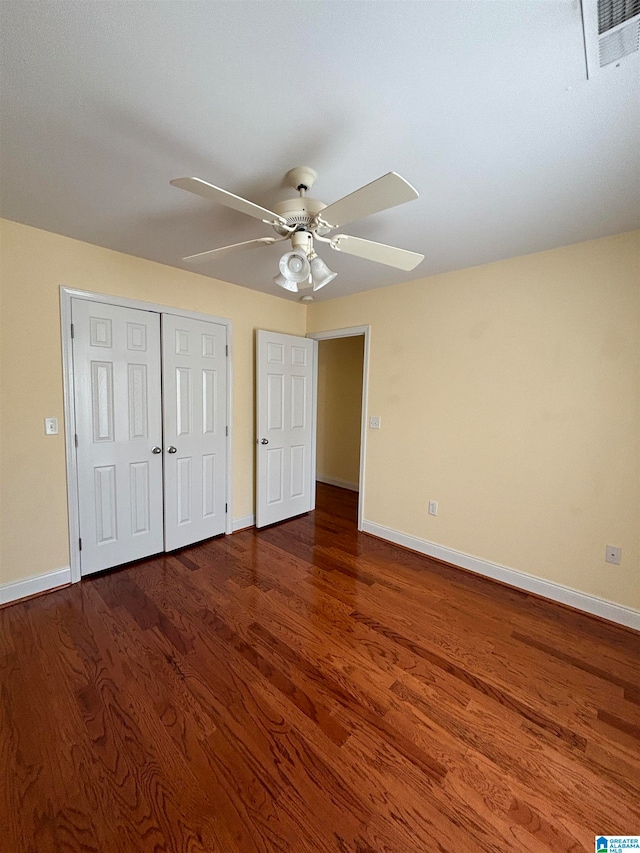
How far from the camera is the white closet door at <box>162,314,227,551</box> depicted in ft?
9.29

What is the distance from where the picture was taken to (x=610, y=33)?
96cm

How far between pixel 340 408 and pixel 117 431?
3.18 m

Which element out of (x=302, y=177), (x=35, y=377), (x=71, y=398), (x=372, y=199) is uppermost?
(x=302, y=177)

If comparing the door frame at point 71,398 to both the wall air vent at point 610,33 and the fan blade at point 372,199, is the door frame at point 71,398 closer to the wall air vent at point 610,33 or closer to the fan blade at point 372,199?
the fan blade at point 372,199

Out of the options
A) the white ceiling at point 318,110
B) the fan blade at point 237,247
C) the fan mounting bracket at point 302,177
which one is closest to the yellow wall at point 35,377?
the white ceiling at point 318,110

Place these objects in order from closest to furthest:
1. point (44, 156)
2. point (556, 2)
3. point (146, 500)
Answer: point (556, 2), point (44, 156), point (146, 500)

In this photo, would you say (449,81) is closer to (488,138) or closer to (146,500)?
(488,138)

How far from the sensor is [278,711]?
149 cm

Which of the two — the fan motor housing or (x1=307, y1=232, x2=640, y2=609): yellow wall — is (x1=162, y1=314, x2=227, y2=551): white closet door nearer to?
(x1=307, y1=232, x2=640, y2=609): yellow wall

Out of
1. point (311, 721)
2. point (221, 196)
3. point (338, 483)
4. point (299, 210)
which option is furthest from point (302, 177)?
point (338, 483)

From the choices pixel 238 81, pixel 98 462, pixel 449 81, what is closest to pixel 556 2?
pixel 449 81

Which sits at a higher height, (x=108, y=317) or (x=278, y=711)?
(x=108, y=317)

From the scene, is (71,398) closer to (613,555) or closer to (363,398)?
(363,398)

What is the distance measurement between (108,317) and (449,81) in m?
2.44
